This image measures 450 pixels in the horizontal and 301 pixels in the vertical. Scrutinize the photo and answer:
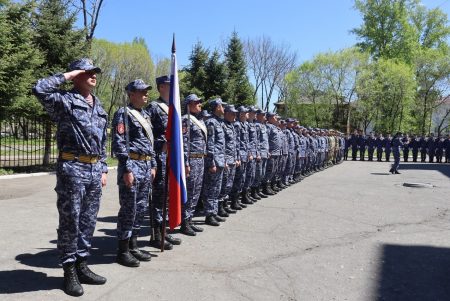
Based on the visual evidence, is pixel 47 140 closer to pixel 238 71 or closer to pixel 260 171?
pixel 260 171

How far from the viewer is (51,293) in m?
3.97

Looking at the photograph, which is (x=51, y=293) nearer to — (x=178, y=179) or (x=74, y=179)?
(x=74, y=179)

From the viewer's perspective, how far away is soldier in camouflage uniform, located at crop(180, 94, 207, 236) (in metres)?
6.49

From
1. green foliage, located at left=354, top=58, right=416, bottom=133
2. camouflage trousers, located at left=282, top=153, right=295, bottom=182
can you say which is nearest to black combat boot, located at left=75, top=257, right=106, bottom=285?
camouflage trousers, located at left=282, top=153, right=295, bottom=182

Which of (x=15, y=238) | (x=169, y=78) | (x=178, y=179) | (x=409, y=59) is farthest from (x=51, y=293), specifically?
(x=409, y=59)

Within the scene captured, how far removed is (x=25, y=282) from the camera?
4.21 m

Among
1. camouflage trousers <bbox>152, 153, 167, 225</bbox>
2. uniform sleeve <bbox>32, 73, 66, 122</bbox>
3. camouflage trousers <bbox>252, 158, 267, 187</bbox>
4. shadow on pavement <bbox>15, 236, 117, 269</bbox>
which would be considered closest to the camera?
uniform sleeve <bbox>32, 73, 66, 122</bbox>

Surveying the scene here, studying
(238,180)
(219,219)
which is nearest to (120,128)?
(219,219)

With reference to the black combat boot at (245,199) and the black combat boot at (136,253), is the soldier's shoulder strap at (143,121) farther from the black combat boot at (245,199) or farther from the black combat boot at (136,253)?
the black combat boot at (245,199)

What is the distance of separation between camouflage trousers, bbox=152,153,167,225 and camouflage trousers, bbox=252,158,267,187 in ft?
13.6

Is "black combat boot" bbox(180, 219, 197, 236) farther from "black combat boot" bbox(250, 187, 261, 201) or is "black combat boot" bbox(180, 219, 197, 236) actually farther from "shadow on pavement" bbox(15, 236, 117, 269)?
"black combat boot" bbox(250, 187, 261, 201)

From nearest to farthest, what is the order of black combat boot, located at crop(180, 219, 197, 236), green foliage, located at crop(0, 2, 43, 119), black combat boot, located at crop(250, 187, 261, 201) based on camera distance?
black combat boot, located at crop(180, 219, 197, 236) < black combat boot, located at crop(250, 187, 261, 201) < green foliage, located at crop(0, 2, 43, 119)

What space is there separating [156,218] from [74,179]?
1988mm

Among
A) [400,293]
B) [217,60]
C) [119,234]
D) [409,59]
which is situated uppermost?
[409,59]
